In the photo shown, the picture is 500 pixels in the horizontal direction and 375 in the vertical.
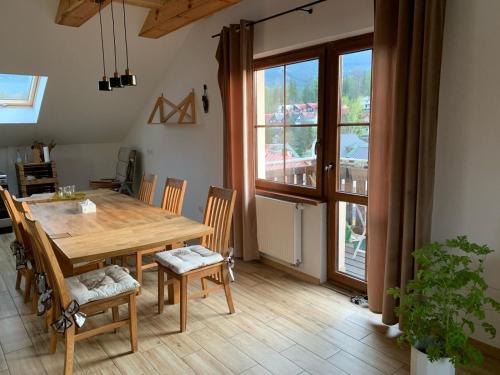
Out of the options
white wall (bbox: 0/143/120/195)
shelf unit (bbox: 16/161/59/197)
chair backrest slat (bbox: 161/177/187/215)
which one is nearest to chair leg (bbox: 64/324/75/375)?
chair backrest slat (bbox: 161/177/187/215)

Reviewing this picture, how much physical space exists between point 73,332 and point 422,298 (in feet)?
6.60

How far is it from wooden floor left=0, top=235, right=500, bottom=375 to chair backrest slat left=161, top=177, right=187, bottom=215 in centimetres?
74

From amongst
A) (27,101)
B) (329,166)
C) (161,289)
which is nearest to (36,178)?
(27,101)

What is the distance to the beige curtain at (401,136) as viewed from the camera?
2195 millimetres

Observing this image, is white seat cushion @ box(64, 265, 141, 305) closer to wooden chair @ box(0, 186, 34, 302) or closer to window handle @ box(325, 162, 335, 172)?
wooden chair @ box(0, 186, 34, 302)

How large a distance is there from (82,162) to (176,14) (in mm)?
3483

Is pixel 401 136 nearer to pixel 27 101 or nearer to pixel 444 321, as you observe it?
pixel 444 321

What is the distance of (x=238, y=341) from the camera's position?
250cm

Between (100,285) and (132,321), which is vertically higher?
(100,285)

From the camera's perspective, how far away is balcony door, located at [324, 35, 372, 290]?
2.90 m

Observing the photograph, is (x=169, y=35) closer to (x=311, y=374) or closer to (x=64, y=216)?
(x=64, y=216)

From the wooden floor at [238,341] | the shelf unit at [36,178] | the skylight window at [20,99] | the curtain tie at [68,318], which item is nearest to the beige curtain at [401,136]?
the wooden floor at [238,341]

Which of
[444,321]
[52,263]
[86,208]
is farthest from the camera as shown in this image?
[86,208]

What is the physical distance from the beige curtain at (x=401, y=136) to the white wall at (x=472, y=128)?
0.15 meters
